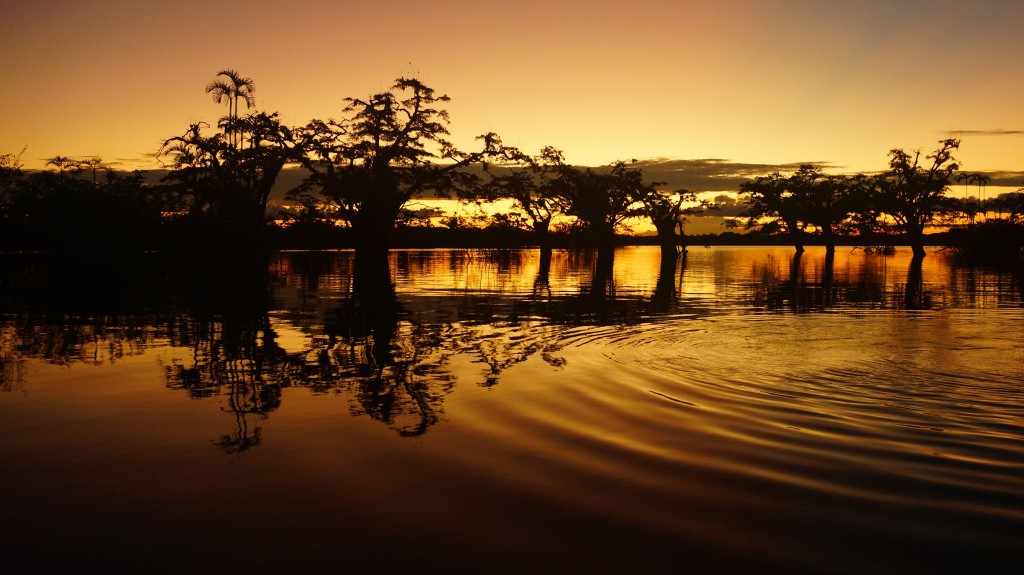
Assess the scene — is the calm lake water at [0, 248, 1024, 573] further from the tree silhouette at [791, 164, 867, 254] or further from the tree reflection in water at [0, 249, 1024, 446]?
the tree silhouette at [791, 164, 867, 254]

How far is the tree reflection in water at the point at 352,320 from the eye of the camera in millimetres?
9570

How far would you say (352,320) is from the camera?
694 inches

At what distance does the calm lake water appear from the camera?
443cm

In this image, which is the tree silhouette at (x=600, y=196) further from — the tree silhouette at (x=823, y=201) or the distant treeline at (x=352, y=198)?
the tree silhouette at (x=823, y=201)

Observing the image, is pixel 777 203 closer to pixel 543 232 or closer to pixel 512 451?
pixel 543 232

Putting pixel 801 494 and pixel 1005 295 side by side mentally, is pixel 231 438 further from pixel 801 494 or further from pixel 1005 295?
pixel 1005 295

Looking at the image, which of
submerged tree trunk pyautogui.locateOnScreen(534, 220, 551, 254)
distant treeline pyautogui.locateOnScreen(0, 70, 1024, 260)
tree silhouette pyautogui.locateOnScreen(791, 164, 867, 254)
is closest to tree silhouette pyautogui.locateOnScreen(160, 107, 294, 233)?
distant treeline pyautogui.locateOnScreen(0, 70, 1024, 260)

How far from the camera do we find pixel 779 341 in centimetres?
1395

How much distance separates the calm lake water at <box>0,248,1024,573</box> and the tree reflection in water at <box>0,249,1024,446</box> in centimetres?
12

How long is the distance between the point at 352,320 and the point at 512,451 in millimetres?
11758

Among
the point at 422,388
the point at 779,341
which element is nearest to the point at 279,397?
the point at 422,388

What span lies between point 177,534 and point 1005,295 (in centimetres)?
2844

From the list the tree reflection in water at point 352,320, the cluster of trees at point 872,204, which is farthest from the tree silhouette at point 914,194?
the tree reflection in water at point 352,320

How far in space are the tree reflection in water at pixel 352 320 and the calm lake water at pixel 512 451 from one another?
0.12m
